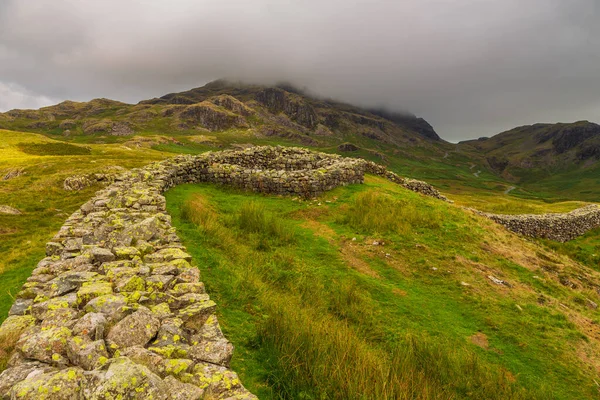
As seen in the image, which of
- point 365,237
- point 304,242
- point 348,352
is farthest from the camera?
point 365,237

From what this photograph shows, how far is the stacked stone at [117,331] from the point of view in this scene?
304cm

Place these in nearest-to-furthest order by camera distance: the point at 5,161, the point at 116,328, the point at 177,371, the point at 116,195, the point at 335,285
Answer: the point at 177,371 → the point at 116,328 → the point at 335,285 → the point at 116,195 → the point at 5,161

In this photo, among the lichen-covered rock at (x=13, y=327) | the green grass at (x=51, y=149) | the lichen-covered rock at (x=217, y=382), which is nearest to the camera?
the lichen-covered rock at (x=217, y=382)

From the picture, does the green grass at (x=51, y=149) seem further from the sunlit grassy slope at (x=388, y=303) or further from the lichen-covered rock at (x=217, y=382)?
the lichen-covered rock at (x=217, y=382)

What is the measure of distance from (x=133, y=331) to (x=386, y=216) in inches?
522

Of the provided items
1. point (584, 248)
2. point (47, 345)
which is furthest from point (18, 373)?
point (584, 248)

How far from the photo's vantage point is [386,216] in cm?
1532

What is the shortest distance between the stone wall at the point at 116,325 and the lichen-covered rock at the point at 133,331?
0.04 ft

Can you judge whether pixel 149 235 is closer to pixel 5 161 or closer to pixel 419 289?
pixel 419 289

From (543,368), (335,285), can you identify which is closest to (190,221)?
(335,285)

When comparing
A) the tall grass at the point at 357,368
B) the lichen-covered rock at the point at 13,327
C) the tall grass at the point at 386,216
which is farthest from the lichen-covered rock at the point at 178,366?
the tall grass at the point at 386,216

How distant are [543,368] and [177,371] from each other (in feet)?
28.5

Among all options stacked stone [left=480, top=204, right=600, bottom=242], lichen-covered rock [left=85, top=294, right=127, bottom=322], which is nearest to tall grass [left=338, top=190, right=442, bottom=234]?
lichen-covered rock [left=85, top=294, right=127, bottom=322]

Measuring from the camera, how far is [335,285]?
30.8ft
